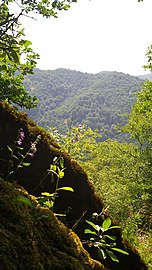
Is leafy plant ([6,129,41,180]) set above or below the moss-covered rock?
above

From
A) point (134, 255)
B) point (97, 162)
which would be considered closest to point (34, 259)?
point (134, 255)

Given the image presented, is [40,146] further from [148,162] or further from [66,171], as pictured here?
[148,162]

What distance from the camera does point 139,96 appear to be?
20.0 metres

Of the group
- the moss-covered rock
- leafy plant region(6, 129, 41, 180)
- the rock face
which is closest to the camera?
the moss-covered rock

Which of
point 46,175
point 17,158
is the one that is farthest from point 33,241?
point 46,175

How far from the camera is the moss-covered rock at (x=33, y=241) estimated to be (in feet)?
5.50

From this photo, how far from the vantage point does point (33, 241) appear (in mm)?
1886

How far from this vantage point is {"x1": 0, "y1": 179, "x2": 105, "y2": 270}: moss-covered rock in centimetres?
168

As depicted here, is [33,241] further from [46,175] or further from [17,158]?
[46,175]

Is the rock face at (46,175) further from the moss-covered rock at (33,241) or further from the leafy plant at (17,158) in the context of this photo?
the moss-covered rock at (33,241)

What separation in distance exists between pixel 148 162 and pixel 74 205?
51.2ft

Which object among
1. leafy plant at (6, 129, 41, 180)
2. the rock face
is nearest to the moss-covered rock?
leafy plant at (6, 129, 41, 180)

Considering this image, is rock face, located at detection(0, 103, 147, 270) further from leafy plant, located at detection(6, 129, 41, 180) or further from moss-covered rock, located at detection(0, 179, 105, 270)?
moss-covered rock, located at detection(0, 179, 105, 270)

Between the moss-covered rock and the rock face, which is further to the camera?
the rock face
